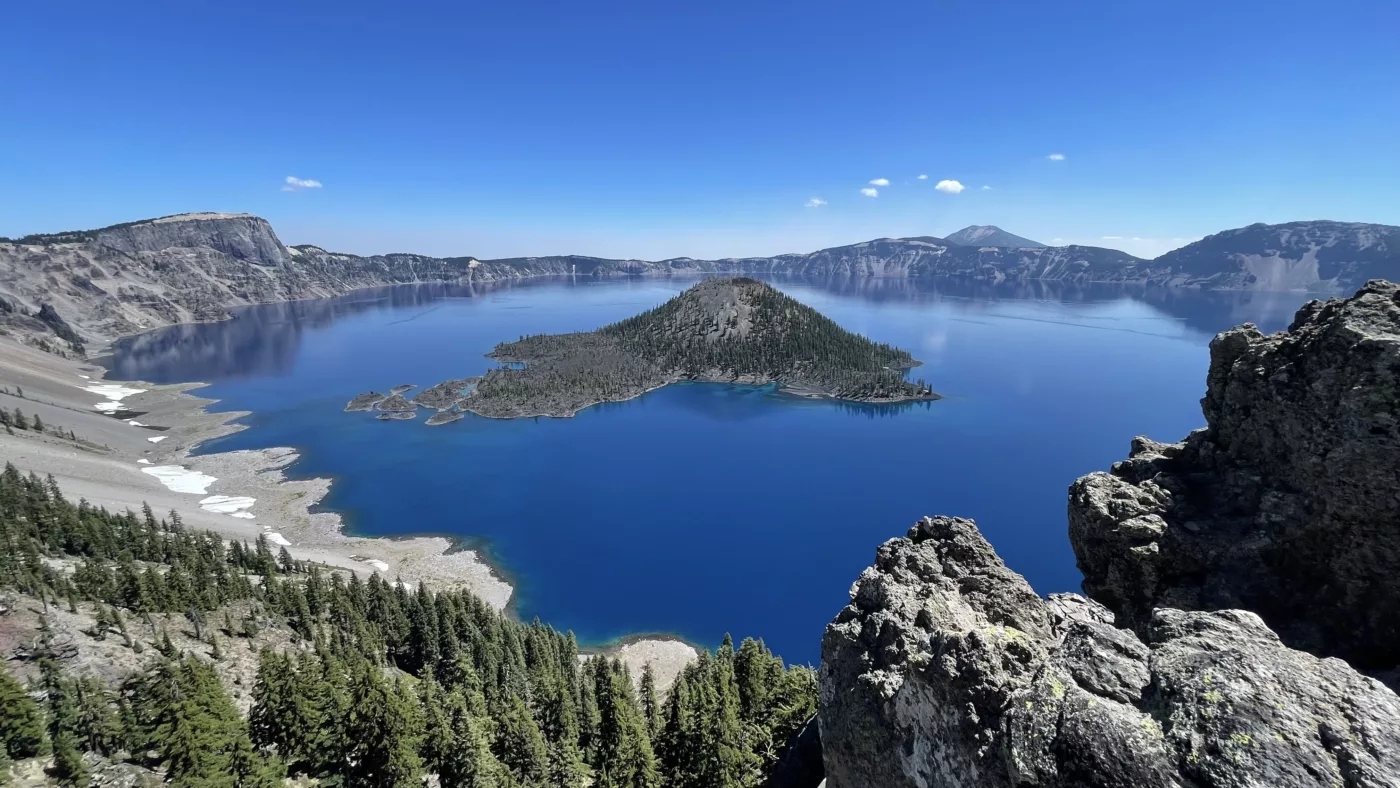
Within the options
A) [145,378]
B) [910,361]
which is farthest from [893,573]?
[145,378]

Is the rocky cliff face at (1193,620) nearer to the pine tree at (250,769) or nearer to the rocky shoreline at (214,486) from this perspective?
the pine tree at (250,769)

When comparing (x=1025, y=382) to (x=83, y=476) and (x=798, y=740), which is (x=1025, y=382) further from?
(x=83, y=476)

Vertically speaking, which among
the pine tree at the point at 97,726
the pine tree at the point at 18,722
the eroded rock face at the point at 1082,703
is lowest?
the pine tree at the point at 97,726

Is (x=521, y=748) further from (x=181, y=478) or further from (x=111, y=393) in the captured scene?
(x=111, y=393)


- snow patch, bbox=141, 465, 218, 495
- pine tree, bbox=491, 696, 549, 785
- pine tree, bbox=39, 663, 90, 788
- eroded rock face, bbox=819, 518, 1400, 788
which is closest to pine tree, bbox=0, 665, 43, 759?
pine tree, bbox=39, 663, 90, 788

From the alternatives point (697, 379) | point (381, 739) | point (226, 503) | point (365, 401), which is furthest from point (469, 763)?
point (697, 379)

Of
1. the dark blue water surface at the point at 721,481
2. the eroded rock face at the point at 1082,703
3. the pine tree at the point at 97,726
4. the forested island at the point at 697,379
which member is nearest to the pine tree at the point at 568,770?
the eroded rock face at the point at 1082,703
